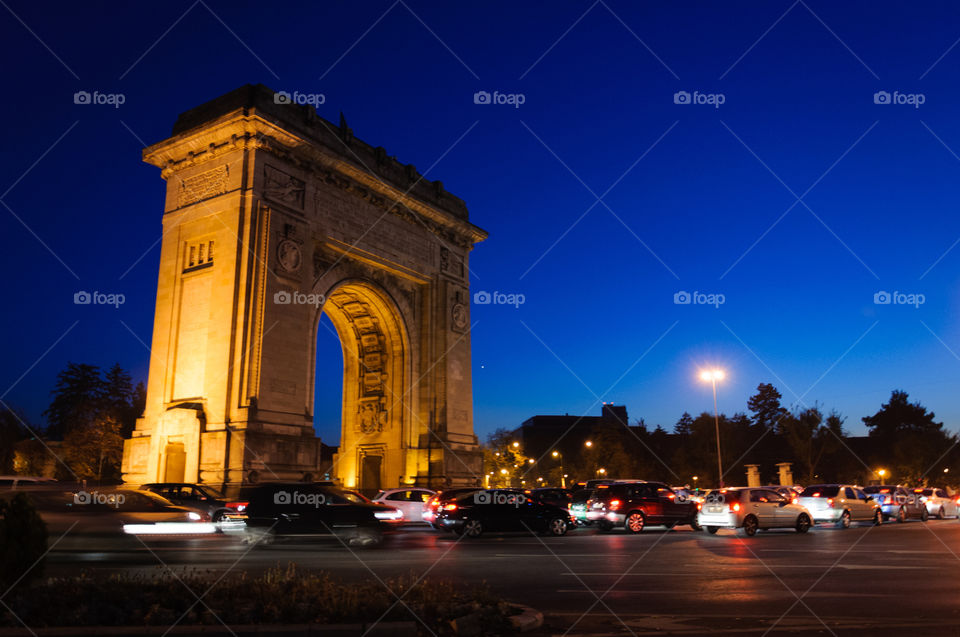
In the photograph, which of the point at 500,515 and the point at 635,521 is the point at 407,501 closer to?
the point at 500,515

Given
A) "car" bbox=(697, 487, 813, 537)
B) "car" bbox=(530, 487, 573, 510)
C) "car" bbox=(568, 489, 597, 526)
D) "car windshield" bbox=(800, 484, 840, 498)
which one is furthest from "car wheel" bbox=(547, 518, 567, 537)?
"car windshield" bbox=(800, 484, 840, 498)

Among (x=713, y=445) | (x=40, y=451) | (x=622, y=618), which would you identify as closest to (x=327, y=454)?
(x=40, y=451)

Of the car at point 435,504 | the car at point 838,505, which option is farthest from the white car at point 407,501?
the car at point 838,505

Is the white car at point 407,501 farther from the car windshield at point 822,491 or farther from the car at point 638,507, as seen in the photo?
the car windshield at point 822,491

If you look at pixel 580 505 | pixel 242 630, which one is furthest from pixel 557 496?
pixel 242 630

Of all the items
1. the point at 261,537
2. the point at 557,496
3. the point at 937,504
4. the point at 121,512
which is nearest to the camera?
the point at 121,512

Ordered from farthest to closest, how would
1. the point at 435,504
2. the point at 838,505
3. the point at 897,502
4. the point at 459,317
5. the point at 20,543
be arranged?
the point at 459,317
the point at 897,502
the point at 838,505
the point at 435,504
the point at 20,543
